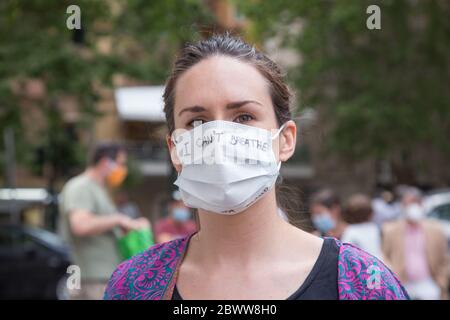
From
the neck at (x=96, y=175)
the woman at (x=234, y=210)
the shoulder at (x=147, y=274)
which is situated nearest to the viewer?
the woman at (x=234, y=210)

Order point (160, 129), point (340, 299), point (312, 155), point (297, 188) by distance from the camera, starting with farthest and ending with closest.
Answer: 1. point (312, 155)
2. point (160, 129)
3. point (297, 188)
4. point (340, 299)

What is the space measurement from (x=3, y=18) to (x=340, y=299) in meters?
13.4

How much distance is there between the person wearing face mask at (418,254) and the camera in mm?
8164

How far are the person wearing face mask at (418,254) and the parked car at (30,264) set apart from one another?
9.06 metres

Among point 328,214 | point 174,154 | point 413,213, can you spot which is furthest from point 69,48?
point 174,154

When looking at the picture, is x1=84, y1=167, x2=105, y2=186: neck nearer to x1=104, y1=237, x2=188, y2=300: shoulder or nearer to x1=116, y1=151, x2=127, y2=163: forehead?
x1=116, y1=151, x2=127, y2=163: forehead

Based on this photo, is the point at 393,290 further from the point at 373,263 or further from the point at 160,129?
the point at 160,129

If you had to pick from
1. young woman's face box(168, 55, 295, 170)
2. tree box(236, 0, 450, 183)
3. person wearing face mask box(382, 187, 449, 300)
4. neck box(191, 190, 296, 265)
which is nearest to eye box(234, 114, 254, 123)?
young woman's face box(168, 55, 295, 170)

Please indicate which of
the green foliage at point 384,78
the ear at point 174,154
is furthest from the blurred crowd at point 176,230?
the green foliage at point 384,78

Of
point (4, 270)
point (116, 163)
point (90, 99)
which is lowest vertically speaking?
point (4, 270)

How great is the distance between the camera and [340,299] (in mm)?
2176

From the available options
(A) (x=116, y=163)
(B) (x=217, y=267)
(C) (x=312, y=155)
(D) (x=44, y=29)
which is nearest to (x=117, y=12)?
(D) (x=44, y=29)

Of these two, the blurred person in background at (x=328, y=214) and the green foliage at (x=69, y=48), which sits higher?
the green foliage at (x=69, y=48)

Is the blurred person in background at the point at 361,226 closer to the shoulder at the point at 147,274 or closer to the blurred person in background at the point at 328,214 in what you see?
the blurred person in background at the point at 328,214
